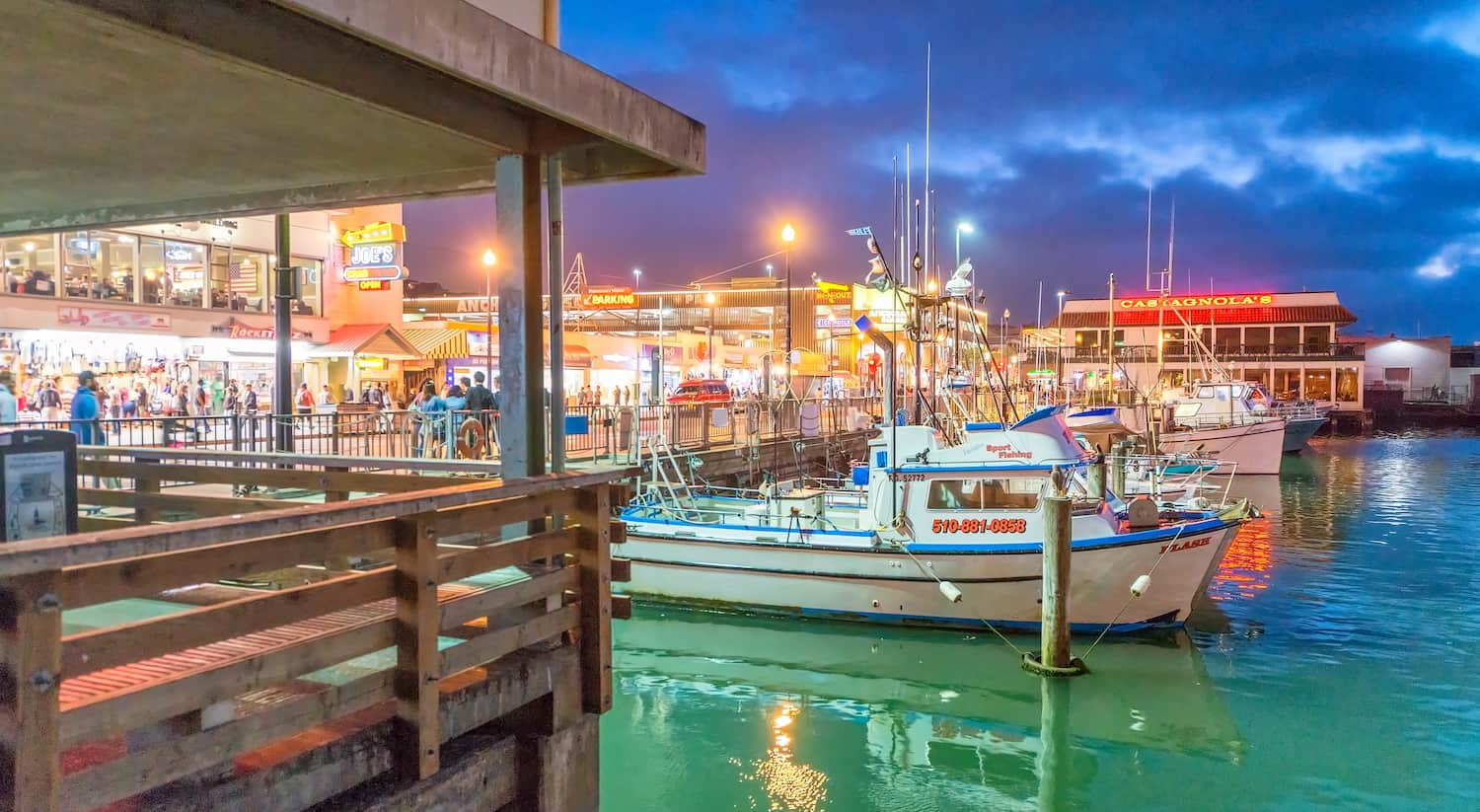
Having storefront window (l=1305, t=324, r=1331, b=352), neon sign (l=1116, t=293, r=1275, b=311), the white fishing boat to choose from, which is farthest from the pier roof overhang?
storefront window (l=1305, t=324, r=1331, b=352)

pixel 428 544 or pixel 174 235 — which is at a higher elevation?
pixel 174 235

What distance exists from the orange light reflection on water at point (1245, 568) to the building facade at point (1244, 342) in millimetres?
42415

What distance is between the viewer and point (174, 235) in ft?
78.0

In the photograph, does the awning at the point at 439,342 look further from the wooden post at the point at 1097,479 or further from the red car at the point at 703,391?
the wooden post at the point at 1097,479

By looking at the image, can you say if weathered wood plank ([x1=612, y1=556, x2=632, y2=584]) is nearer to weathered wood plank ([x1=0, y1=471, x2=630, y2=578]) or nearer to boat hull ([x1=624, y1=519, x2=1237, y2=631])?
weathered wood plank ([x1=0, y1=471, x2=630, y2=578])

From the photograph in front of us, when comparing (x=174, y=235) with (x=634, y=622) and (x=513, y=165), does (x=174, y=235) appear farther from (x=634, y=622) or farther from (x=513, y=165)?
(x=513, y=165)

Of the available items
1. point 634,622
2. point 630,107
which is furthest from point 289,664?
point 634,622

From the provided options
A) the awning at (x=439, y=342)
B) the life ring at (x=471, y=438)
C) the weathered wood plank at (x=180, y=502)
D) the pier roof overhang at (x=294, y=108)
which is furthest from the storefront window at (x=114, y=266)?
the weathered wood plank at (x=180, y=502)

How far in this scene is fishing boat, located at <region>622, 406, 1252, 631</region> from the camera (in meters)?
14.2

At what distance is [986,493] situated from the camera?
572 inches

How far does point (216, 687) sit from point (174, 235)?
24.6 meters

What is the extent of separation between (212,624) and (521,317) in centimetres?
245

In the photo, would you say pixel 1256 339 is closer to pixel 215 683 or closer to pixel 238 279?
pixel 238 279

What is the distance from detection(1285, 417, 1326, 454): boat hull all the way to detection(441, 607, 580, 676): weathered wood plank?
164ft
